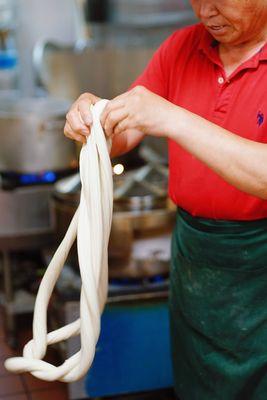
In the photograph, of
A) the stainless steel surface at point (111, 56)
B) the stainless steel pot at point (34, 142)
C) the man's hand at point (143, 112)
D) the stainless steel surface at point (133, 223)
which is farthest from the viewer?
the stainless steel surface at point (111, 56)

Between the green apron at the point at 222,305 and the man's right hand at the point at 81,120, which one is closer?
the man's right hand at the point at 81,120

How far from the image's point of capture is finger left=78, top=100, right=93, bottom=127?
1.71 meters

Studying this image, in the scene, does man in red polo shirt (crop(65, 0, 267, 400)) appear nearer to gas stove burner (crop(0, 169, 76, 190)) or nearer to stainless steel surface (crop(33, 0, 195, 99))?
gas stove burner (crop(0, 169, 76, 190))

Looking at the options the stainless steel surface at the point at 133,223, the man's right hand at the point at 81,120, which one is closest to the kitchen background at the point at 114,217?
the stainless steel surface at the point at 133,223

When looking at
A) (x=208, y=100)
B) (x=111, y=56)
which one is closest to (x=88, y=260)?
(x=208, y=100)

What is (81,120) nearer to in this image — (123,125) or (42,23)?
(123,125)

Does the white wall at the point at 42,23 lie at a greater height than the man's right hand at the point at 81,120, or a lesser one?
lesser

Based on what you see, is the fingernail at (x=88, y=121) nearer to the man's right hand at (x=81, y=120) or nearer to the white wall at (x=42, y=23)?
the man's right hand at (x=81, y=120)

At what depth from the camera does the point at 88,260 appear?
168 centimetres

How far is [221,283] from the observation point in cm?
202

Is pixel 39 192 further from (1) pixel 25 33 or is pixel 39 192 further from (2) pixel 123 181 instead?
(1) pixel 25 33

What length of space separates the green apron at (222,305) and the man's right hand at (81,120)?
0.47 meters

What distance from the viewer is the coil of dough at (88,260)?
165 cm

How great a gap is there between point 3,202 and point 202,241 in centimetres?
148
